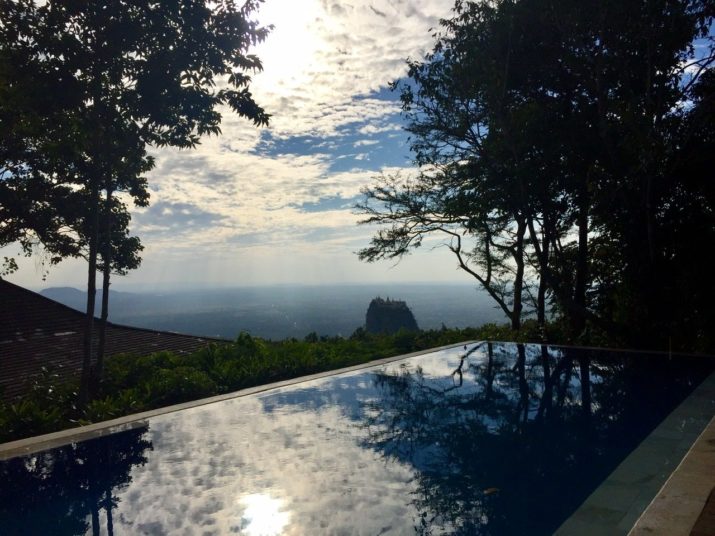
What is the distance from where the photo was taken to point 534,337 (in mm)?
17359

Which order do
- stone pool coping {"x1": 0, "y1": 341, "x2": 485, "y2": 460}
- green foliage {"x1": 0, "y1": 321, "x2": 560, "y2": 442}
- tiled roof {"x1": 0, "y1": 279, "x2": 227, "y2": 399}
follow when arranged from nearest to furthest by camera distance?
stone pool coping {"x1": 0, "y1": 341, "x2": 485, "y2": 460} → green foliage {"x1": 0, "y1": 321, "x2": 560, "y2": 442} → tiled roof {"x1": 0, "y1": 279, "x2": 227, "y2": 399}

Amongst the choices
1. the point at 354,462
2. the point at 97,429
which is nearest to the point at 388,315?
the point at 97,429

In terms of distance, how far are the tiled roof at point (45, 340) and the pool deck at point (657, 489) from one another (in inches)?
482

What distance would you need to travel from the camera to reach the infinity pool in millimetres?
5082

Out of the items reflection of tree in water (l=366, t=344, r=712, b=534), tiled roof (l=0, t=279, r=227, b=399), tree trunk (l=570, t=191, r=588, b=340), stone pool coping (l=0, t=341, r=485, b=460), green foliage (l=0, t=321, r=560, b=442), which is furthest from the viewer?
tree trunk (l=570, t=191, r=588, b=340)

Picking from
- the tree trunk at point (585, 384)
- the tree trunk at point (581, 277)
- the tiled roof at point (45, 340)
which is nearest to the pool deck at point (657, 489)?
the tree trunk at point (585, 384)

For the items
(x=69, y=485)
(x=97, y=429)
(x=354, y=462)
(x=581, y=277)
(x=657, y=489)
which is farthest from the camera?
(x=581, y=277)

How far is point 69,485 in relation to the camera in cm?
598

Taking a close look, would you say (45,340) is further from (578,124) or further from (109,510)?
(578,124)

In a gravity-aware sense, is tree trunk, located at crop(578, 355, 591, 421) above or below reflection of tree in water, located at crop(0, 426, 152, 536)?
above

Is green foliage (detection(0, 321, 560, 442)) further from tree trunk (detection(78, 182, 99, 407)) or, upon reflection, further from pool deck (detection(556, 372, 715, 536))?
pool deck (detection(556, 372, 715, 536))

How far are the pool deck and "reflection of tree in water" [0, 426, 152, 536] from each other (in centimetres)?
518

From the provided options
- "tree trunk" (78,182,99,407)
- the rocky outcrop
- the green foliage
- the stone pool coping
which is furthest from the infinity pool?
the rocky outcrop

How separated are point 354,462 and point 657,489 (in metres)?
3.70
